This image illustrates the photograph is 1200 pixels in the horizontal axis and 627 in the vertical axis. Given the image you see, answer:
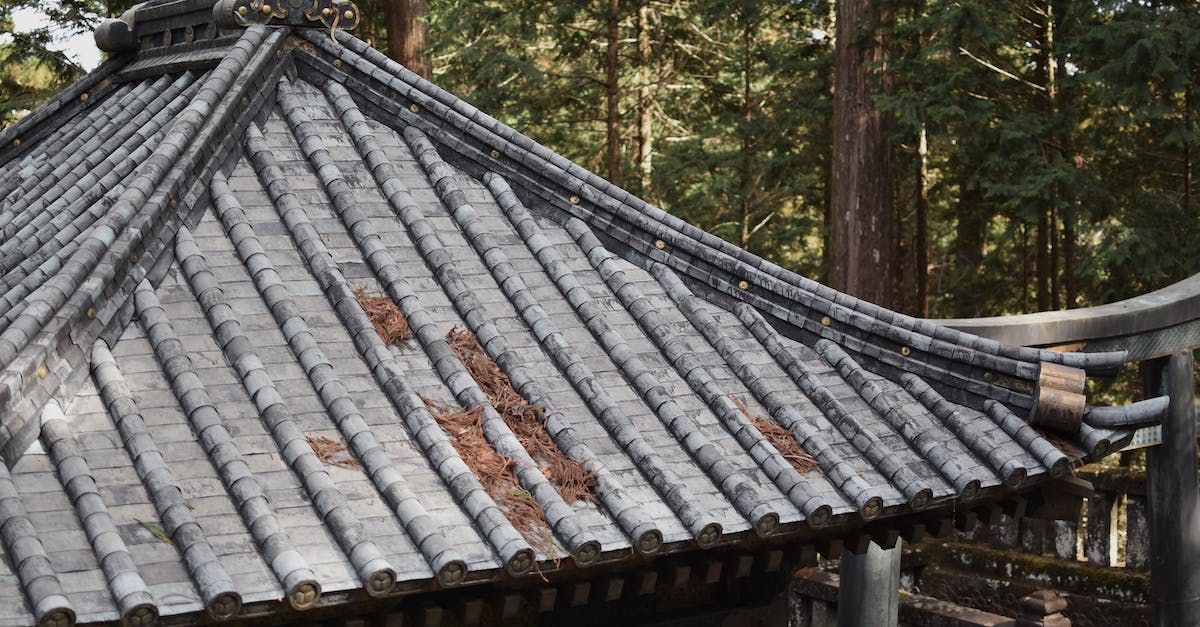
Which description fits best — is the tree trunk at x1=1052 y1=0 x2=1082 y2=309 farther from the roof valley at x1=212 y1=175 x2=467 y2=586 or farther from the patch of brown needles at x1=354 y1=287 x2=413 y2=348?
the roof valley at x1=212 y1=175 x2=467 y2=586

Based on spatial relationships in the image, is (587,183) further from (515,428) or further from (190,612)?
(190,612)

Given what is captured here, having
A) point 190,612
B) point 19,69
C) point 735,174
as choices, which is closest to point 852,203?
point 735,174

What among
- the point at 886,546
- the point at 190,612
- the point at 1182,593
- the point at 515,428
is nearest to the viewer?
the point at 190,612

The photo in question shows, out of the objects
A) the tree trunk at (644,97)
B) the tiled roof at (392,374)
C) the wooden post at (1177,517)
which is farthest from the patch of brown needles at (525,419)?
the tree trunk at (644,97)

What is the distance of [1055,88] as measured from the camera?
15508 mm

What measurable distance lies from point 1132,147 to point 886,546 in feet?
40.4

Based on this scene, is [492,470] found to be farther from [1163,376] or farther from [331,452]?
[1163,376]

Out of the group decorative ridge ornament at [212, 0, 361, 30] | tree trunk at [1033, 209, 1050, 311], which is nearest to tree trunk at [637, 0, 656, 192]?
tree trunk at [1033, 209, 1050, 311]

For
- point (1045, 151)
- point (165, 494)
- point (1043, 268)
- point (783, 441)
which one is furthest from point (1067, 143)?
point (165, 494)

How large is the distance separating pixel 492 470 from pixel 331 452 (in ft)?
1.88

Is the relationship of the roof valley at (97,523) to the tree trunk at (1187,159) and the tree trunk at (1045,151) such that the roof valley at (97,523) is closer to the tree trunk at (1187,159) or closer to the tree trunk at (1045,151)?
the tree trunk at (1045,151)

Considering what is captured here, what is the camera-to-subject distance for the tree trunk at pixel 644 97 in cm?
2175

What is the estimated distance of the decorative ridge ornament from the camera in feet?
19.0

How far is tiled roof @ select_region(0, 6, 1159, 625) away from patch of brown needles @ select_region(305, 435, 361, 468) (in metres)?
0.02
